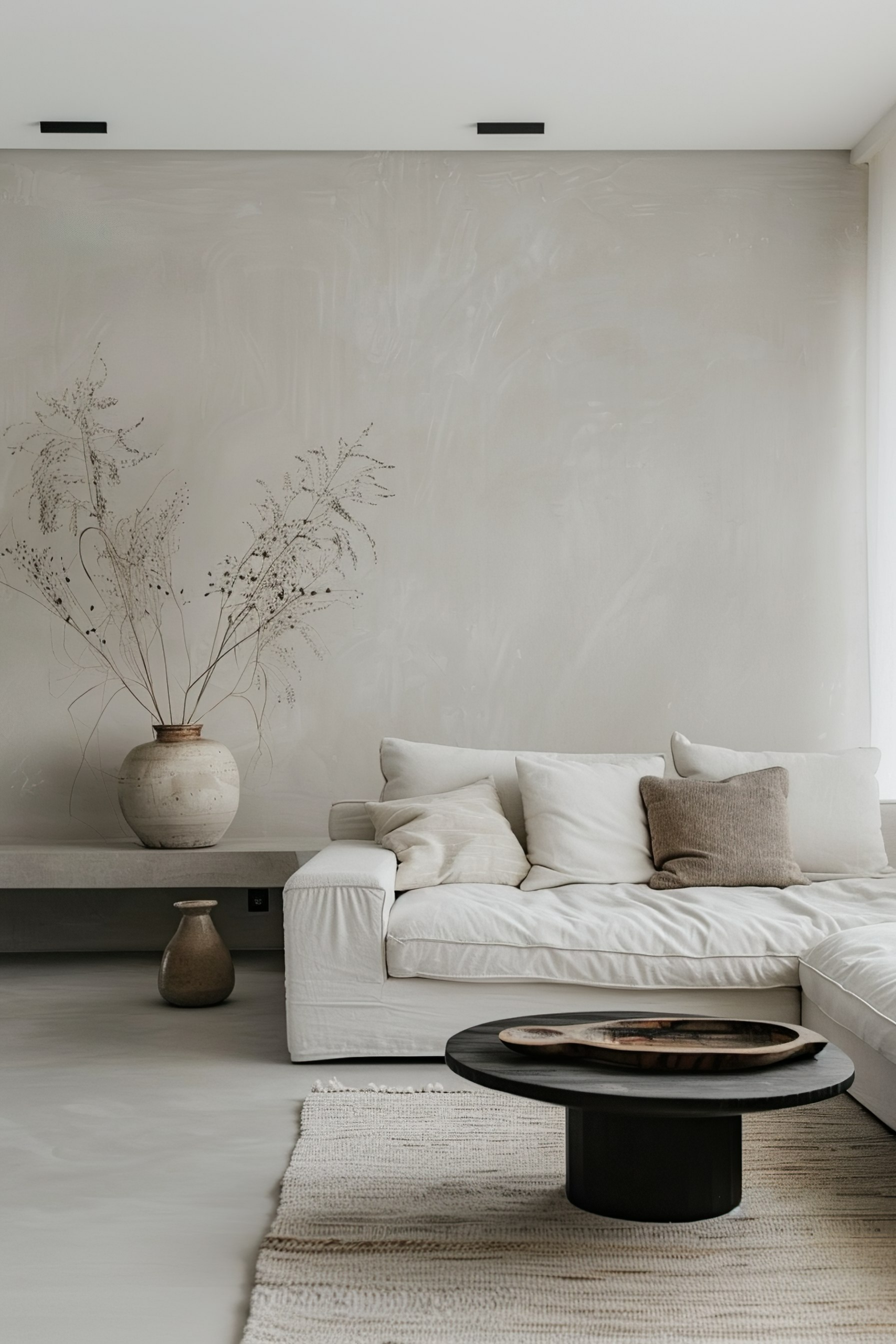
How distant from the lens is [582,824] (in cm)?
378

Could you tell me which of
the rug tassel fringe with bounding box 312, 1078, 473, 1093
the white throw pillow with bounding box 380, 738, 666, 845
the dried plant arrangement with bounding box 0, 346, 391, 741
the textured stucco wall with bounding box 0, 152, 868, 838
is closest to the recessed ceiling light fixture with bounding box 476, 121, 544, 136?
the textured stucco wall with bounding box 0, 152, 868, 838

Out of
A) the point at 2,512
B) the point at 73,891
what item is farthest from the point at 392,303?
the point at 73,891

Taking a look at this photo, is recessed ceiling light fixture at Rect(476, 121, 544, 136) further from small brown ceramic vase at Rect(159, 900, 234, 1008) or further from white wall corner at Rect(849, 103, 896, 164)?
small brown ceramic vase at Rect(159, 900, 234, 1008)

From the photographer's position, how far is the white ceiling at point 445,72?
12.5 feet

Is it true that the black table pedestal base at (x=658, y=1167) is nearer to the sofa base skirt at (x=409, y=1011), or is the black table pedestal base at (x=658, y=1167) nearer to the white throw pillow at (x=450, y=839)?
the sofa base skirt at (x=409, y=1011)

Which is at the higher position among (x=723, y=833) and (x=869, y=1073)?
(x=723, y=833)

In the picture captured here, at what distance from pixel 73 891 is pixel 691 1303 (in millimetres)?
Answer: 3423

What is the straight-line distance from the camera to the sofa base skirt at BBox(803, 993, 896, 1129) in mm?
Result: 2488

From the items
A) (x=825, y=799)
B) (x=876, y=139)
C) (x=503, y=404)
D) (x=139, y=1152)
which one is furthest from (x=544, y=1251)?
(x=876, y=139)

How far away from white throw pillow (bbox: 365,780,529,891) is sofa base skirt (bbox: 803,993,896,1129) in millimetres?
1095

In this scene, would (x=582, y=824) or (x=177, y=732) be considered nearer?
(x=582, y=824)

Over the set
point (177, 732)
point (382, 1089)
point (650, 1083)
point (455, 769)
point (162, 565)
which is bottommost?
point (382, 1089)

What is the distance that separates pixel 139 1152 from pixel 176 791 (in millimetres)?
1863

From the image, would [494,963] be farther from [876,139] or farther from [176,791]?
[876,139]
